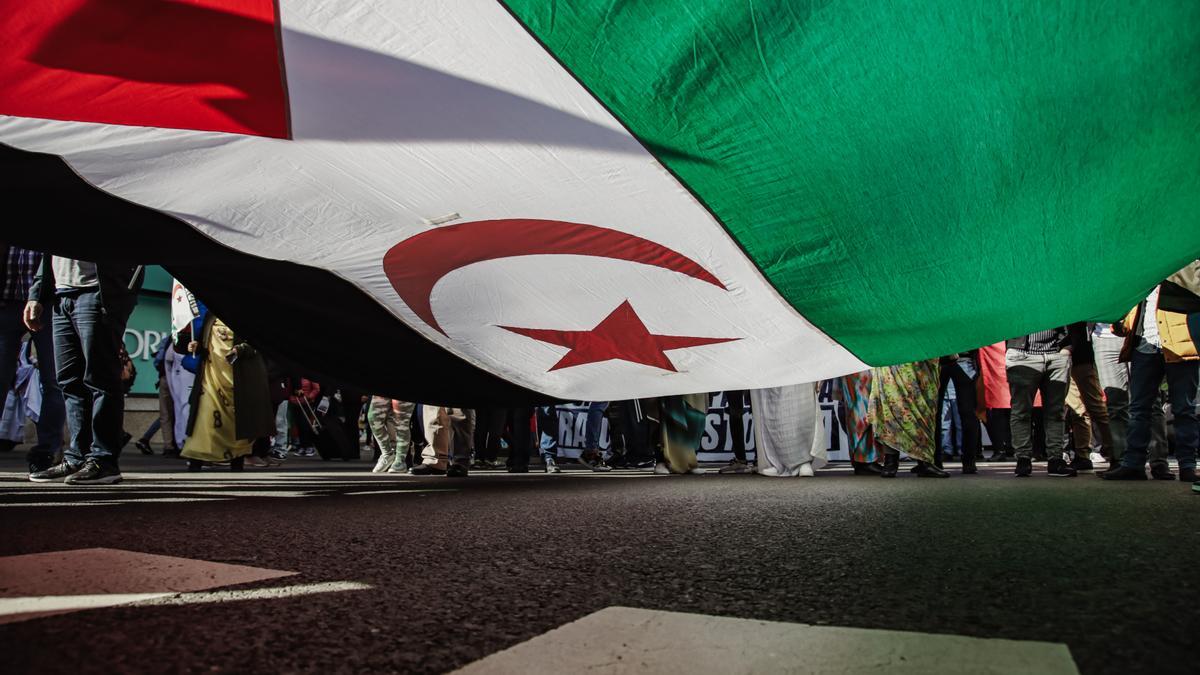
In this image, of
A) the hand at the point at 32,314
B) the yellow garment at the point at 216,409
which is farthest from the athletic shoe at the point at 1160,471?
the hand at the point at 32,314

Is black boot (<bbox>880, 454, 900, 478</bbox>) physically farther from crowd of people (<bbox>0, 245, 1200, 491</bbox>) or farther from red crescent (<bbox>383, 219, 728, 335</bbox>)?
red crescent (<bbox>383, 219, 728, 335</bbox>)

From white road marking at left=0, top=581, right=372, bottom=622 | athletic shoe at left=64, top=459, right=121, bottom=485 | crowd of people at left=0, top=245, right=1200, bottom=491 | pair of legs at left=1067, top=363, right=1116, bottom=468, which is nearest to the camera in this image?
white road marking at left=0, top=581, right=372, bottom=622

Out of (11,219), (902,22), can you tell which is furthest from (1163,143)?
(11,219)

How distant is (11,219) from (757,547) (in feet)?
8.46

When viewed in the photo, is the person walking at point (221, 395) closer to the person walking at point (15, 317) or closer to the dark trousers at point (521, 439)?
the person walking at point (15, 317)

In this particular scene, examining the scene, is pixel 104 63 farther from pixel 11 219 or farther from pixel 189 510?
pixel 189 510

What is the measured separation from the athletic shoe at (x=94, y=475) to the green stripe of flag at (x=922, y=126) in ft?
11.2

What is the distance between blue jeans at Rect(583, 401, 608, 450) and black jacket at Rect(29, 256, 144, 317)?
5458mm

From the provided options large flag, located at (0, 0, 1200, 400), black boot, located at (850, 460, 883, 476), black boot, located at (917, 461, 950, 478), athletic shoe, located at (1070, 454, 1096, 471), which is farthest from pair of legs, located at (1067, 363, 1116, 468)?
large flag, located at (0, 0, 1200, 400)

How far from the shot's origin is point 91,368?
3.63m

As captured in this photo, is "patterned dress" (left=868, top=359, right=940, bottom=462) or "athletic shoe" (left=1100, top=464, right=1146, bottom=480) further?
"patterned dress" (left=868, top=359, right=940, bottom=462)

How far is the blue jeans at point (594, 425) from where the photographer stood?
28.4 ft

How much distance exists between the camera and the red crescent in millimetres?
2438

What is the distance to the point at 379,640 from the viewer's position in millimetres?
880
